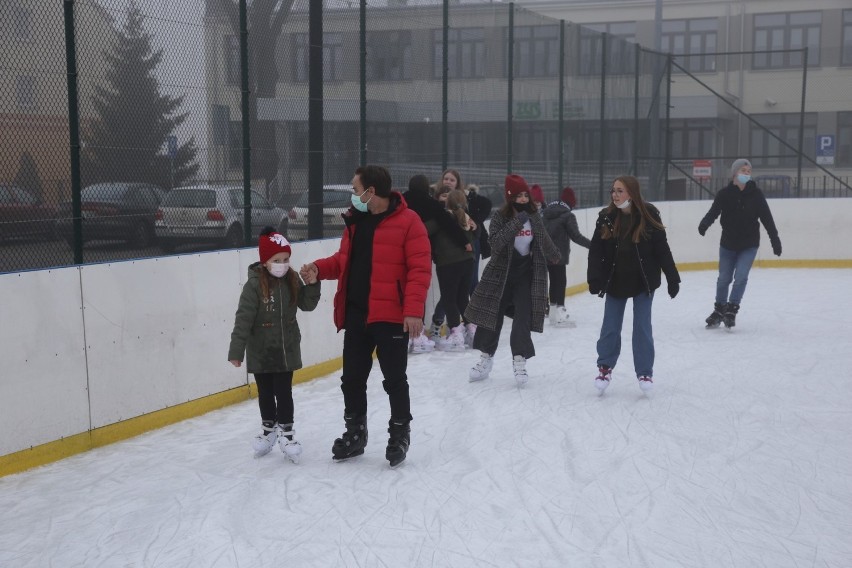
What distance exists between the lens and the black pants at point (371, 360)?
5727mm

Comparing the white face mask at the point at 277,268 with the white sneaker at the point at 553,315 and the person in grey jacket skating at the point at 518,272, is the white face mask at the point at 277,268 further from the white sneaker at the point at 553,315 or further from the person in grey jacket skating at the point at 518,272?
the white sneaker at the point at 553,315

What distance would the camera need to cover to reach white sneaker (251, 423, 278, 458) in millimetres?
5938

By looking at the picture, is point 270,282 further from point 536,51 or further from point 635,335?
point 536,51

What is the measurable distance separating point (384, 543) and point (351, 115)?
5.81m

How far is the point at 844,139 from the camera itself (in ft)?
58.8

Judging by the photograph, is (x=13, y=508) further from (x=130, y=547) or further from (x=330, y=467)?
(x=330, y=467)

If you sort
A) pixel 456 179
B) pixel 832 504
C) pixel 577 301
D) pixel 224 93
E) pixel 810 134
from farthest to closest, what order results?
pixel 810 134, pixel 577 301, pixel 456 179, pixel 224 93, pixel 832 504

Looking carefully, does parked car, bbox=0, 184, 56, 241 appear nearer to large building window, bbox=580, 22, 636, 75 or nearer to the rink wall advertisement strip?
the rink wall advertisement strip

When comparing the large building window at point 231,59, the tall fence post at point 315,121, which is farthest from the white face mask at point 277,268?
the tall fence post at point 315,121

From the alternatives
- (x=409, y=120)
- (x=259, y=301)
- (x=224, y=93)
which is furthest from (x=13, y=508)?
(x=409, y=120)

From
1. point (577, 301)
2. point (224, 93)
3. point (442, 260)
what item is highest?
point (224, 93)

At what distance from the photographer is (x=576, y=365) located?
28.8 feet

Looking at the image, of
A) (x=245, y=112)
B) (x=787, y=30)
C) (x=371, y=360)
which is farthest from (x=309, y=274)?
(x=787, y=30)

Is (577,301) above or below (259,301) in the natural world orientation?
below
